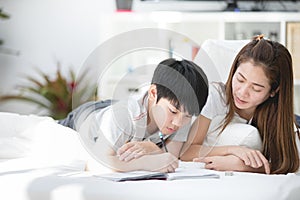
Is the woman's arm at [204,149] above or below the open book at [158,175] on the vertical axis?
below

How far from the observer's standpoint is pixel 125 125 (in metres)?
1.90

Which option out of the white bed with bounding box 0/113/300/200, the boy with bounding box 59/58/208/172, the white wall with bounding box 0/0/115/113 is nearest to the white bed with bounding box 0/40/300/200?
the white bed with bounding box 0/113/300/200

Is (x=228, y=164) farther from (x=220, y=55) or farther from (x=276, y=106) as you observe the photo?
(x=220, y=55)

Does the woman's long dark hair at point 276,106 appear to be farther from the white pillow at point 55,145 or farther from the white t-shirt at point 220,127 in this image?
the white pillow at point 55,145

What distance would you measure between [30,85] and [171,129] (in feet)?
8.89

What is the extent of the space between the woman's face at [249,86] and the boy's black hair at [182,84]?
0.66 feet

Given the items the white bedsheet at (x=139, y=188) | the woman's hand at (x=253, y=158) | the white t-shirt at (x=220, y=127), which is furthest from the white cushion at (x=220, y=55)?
the white bedsheet at (x=139, y=188)

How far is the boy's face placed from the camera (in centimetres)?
186

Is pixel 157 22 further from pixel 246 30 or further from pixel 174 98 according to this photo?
pixel 174 98

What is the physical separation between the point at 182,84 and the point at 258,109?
0.44 metres

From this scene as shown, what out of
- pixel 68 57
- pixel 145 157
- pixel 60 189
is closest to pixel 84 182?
pixel 60 189

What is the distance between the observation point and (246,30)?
409cm

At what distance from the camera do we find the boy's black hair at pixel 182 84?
6.13 ft

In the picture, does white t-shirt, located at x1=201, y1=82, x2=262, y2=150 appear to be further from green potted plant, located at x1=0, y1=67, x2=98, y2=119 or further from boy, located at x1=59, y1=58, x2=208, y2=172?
green potted plant, located at x1=0, y1=67, x2=98, y2=119
